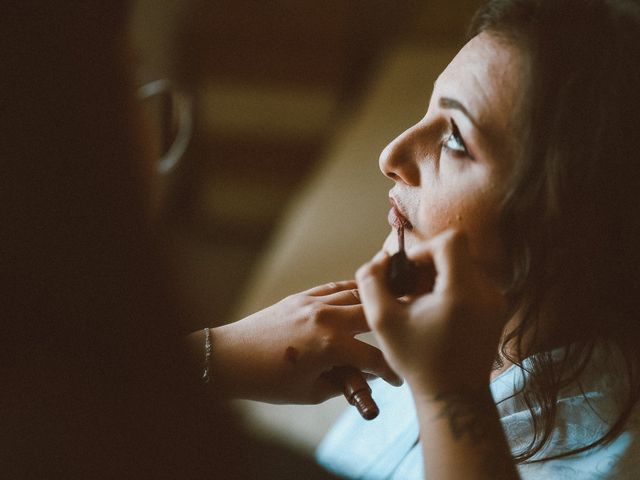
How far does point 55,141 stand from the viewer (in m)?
0.30

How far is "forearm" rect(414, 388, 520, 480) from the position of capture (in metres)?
0.56

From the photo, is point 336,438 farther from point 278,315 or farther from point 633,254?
point 633,254

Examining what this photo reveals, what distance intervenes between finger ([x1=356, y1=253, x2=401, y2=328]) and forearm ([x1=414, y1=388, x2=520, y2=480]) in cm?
10

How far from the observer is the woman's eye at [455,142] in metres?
0.71

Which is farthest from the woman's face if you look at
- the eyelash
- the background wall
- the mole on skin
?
the background wall

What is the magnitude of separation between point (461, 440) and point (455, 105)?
15.6 inches

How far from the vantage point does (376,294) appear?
1.86 feet

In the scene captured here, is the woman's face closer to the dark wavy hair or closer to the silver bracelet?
the dark wavy hair

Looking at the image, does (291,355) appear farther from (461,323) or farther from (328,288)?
(461,323)

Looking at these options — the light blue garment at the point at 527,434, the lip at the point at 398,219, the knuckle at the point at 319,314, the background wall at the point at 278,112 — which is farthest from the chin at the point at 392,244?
the background wall at the point at 278,112

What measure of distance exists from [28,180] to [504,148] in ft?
1.78

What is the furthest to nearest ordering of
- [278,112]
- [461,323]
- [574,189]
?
[278,112], [574,189], [461,323]

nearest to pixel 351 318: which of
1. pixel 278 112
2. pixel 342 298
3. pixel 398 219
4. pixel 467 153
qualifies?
pixel 342 298

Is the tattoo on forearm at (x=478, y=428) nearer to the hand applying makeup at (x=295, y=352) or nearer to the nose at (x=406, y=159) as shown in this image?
the hand applying makeup at (x=295, y=352)
